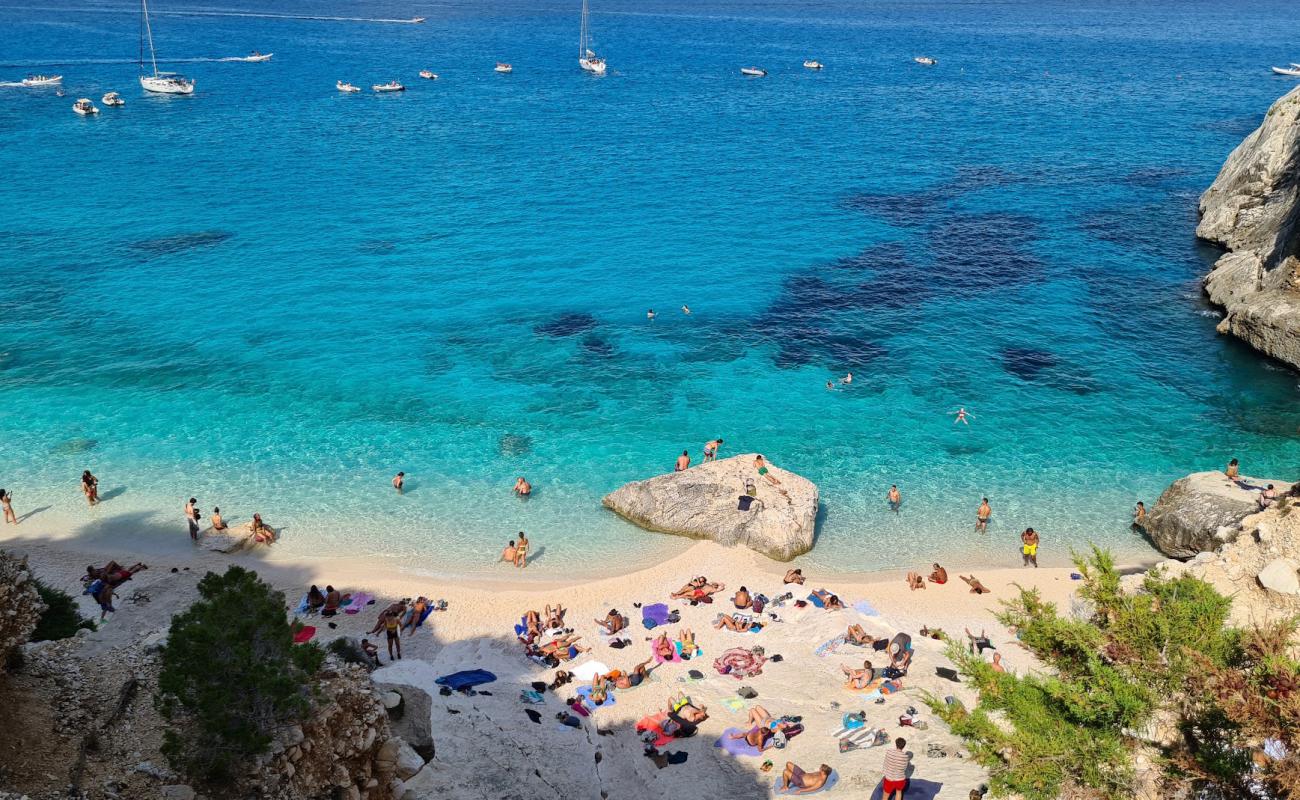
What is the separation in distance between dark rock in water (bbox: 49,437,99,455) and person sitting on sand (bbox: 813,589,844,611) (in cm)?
2852

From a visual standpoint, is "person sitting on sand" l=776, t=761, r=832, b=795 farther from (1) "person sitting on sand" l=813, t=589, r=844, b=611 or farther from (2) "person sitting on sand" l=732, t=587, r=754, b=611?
(2) "person sitting on sand" l=732, t=587, r=754, b=611

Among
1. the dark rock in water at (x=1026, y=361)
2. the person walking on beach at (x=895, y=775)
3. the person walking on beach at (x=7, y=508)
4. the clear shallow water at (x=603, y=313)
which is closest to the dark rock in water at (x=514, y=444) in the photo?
the clear shallow water at (x=603, y=313)

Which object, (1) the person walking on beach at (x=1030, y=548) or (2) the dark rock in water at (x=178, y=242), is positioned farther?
(2) the dark rock in water at (x=178, y=242)

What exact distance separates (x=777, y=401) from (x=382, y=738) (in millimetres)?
27090

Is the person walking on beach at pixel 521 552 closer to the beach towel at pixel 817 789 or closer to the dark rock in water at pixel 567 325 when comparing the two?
the beach towel at pixel 817 789

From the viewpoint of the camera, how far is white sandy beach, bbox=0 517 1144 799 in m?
21.6

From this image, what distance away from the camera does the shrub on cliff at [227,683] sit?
1461 centimetres

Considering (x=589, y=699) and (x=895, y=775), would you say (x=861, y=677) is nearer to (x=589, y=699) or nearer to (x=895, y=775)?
(x=895, y=775)

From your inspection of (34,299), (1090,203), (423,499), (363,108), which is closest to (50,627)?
(423,499)

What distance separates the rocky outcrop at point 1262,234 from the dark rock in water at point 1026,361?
935 cm

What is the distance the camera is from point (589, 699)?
2459 cm

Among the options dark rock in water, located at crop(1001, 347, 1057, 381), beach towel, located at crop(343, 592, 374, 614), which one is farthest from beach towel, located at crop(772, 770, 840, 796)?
dark rock in water, located at crop(1001, 347, 1057, 381)

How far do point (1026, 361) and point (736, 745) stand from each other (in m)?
28.6

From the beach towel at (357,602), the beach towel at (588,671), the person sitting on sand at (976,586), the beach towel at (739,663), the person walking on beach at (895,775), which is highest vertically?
the person walking on beach at (895,775)
